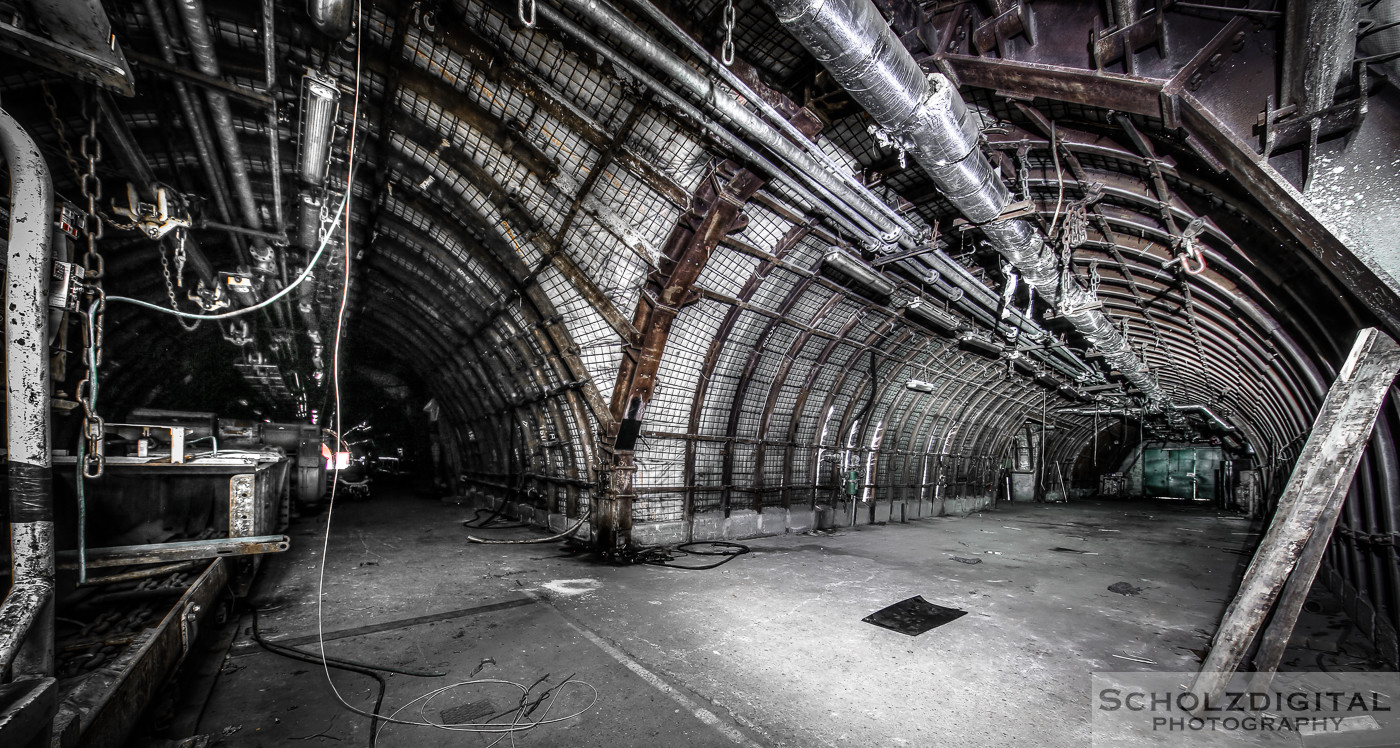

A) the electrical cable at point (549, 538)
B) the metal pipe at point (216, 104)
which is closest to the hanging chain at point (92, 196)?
the metal pipe at point (216, 104)

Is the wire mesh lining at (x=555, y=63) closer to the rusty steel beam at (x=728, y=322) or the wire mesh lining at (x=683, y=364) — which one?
the rusty steel beam at (x=728, y=322)

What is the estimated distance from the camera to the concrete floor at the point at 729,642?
3598mm

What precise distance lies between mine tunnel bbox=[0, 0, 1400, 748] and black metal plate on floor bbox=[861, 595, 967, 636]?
0.07 meters

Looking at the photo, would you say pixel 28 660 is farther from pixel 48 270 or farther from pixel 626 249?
pixel 626 249

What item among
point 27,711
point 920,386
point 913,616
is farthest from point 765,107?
point 920,386

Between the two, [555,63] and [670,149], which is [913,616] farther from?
[555,63]

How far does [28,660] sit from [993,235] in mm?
8380

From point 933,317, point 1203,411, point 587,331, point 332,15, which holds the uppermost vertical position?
point 332,15

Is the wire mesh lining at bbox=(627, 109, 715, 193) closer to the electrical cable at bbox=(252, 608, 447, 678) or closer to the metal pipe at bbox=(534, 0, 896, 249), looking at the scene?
the metal pipe at bbox=(534, 0, 896, 249)

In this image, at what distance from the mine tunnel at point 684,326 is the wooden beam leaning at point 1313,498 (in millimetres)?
28

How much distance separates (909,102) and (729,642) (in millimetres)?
4976

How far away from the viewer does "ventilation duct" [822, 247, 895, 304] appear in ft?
27.2

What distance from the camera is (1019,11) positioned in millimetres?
3975

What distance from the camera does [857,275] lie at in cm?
867
